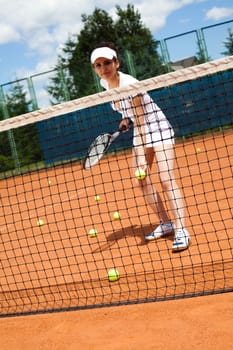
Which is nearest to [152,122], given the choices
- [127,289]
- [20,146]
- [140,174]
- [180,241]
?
[140,174]

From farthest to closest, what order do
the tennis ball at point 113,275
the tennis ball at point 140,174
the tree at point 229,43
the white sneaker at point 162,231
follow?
the tree at point 229,43 → the white sneaker at point 162,231 → the tennis ball at point 140,174 → the tennis ball at point 113,275

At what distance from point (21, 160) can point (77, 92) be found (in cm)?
337

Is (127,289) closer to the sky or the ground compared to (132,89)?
closer to the ground

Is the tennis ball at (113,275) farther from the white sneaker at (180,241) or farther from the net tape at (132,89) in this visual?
the net tape at (132,89)

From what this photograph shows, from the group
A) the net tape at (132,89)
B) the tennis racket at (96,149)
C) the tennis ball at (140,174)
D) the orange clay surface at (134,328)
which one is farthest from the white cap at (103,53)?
the orange clay surface at (134,328)

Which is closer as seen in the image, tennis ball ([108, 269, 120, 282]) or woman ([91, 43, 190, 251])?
tennis ball ([108, 269, 120, 282])

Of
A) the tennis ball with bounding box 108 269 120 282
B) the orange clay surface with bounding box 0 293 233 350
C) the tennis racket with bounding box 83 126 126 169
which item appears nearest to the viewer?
the orange clay surface with bounding box 0 293 233 350

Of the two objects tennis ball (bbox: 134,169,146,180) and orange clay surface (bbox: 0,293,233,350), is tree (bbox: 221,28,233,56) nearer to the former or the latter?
tennis ball (bbox: 134,169,146,180)

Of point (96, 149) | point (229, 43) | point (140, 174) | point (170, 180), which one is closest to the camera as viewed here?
point (170, 180)

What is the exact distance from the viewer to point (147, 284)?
3.39 m

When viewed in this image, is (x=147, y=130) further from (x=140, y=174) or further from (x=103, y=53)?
(x=103, y=53)

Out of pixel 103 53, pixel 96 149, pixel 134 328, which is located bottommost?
pixel 134 328

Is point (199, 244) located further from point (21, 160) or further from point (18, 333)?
point (21, 160)

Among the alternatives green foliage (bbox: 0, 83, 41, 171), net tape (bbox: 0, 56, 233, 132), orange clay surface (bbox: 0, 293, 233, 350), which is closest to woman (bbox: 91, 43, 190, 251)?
net tape (bbox: 0, 56, 233, 132)
